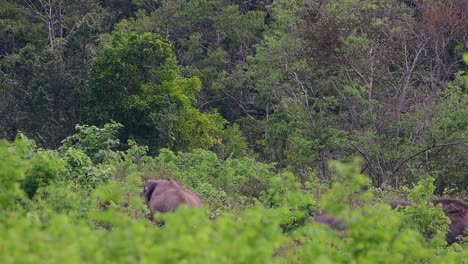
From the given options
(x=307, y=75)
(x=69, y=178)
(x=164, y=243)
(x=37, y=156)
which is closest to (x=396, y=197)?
(x=69, y=178)

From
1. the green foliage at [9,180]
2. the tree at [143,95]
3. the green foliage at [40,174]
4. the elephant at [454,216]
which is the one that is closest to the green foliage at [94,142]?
the elephant at [454,216]

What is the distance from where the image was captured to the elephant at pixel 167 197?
1355cm

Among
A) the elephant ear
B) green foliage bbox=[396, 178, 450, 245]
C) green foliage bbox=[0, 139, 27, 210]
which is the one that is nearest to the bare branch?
the elephant ear

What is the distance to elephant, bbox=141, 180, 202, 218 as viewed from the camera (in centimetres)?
1355

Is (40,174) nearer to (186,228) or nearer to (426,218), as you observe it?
(186,228)

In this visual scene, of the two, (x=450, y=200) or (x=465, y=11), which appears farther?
(x=465, y=11)

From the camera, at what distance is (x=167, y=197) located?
13758 mm

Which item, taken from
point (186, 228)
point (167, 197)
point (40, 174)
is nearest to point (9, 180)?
point (40, 174)

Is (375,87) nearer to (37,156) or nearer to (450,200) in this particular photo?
(450,200)

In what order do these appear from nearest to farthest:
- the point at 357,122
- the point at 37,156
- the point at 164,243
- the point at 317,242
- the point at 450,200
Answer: the point at 164,243, the point at 317,242, the point at 37,156, the point at 450,200, the point at 357,122

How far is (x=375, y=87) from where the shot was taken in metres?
22.6

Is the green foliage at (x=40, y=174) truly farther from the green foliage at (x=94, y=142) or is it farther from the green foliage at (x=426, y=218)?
the green foliage at (x=94, y=142)

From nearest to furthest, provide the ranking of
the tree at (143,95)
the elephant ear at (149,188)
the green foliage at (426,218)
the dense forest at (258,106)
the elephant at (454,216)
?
the green foliage at (426,218)
the elephant at (454,216)
the elephant ear at (149,188)
the dense forest at (258,106)
the tree at (143,95)

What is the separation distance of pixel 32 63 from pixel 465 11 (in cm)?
1213
